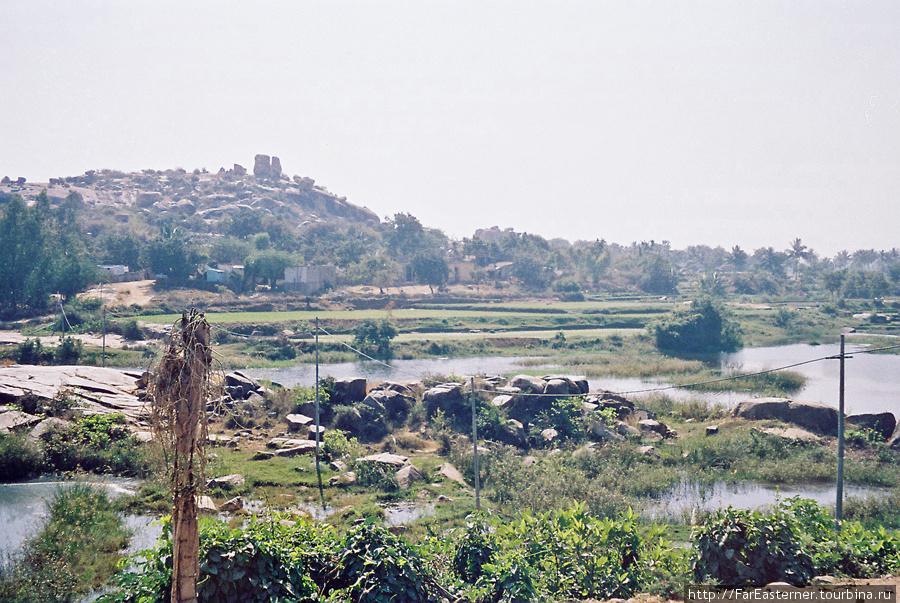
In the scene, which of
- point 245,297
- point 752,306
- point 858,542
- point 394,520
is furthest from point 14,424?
point 752,306

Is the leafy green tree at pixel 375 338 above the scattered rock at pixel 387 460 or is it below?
above

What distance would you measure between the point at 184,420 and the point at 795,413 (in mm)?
19791

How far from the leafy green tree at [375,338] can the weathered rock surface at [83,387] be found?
15913 mm

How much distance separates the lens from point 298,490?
13562mm

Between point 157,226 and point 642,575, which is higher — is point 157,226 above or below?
above

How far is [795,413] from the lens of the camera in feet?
63.5

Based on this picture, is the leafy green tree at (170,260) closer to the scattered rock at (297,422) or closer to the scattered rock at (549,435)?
the scattered rock at (297,422)

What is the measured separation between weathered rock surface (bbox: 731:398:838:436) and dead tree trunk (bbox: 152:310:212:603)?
19217mm

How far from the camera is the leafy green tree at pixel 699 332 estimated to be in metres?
39.9

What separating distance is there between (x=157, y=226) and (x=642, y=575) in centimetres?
8957

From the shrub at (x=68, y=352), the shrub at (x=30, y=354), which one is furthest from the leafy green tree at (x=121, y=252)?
the shrub at (x=30, y=354)

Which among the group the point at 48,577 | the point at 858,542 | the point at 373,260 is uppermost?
the point at 373,260

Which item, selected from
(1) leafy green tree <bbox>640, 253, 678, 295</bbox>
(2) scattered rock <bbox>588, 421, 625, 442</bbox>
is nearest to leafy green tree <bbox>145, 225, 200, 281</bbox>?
(2) scattered rock <bbox>588, 421, 625, 442</bbox>

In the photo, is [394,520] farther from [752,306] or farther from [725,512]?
[752,306]
